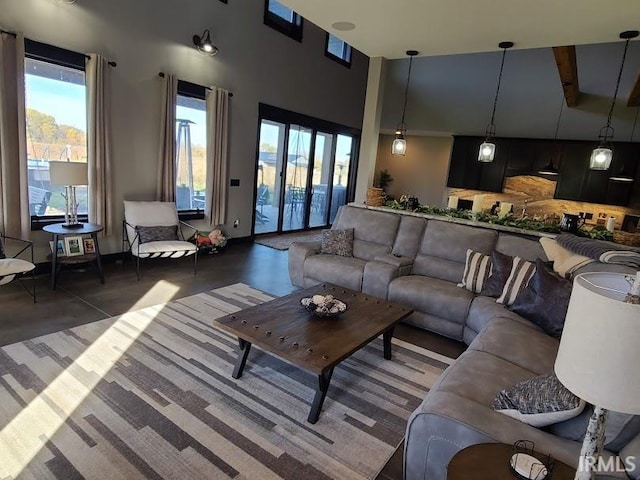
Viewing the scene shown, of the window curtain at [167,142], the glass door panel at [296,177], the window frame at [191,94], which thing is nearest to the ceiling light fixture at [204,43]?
the window frame at [191,94]

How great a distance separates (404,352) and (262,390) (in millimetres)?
1253

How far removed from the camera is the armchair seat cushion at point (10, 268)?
10.2 ft

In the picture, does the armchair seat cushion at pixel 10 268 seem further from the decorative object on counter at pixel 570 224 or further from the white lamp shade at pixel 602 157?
the white lamp shade at pixel 602 157

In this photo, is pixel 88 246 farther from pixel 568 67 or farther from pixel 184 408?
pixel 568 67

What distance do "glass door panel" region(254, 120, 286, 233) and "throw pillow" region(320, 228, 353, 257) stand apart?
2.83 meters

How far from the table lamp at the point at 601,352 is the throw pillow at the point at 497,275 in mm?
2292

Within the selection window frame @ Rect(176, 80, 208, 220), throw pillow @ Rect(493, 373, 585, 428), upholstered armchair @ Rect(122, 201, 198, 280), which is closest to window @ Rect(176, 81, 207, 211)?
window frame @ Rect(176, 80, 208, 220)

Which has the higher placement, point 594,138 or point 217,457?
point 594,138

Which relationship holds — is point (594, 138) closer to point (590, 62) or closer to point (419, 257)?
point (590, 62)

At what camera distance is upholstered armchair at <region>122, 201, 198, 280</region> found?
4.33 meters

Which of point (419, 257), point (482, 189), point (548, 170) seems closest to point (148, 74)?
point (419, 257)

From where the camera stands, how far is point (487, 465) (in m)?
1.25

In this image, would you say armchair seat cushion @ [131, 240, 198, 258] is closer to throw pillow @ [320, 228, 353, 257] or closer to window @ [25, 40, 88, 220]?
window @ [25, 40, 88, 220]

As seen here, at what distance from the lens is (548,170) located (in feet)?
18.6
